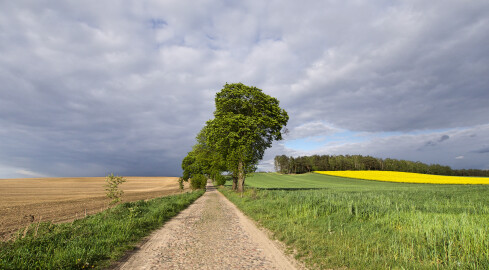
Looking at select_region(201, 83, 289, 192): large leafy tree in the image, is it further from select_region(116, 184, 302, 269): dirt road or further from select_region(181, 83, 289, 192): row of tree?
select_region(116, 184, 302, 269): dirt road

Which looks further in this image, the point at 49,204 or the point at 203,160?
the point at 203,160

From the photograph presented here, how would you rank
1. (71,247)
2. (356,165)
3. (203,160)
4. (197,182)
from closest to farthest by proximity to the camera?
1. (71,247)
2. (197,182)
3. (203,160)
4. (356,165)

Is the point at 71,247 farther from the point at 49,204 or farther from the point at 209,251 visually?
the point at 49,204

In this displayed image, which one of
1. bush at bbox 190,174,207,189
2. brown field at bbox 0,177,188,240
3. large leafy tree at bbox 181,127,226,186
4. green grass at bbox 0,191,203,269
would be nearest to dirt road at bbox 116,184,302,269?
green grass at bbox 0,191,203,269

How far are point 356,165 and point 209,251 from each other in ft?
442

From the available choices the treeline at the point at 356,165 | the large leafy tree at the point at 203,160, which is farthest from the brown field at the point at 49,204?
the treeline at the point at 356,165

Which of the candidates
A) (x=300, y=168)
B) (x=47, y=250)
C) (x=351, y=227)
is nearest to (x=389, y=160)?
(x=300, y=168)

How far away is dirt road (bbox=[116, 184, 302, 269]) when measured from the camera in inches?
239

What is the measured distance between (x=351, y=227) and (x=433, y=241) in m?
2.79

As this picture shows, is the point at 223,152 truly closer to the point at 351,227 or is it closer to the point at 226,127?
the point at 226,127

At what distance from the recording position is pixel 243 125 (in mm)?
26500

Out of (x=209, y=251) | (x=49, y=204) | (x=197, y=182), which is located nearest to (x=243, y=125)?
(x=209, y=251)

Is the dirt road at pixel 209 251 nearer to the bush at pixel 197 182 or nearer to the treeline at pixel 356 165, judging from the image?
the bush at pixel 197 182

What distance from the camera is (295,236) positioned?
8.38 meters
